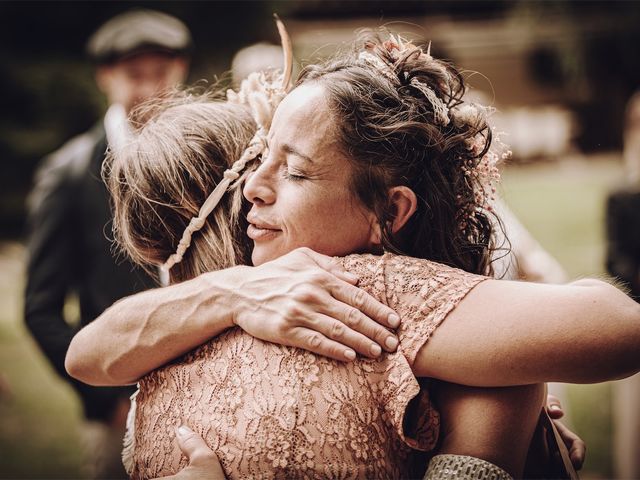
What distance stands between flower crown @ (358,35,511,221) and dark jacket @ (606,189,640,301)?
247 centimetres

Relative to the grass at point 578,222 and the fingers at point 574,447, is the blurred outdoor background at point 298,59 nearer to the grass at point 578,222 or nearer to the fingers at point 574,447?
the grass at point 578,222

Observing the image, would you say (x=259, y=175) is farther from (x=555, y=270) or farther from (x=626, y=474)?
(x=626, y=474)

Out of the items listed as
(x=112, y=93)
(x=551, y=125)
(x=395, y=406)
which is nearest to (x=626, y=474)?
(x=395, y=406)

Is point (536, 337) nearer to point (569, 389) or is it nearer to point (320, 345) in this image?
point (320, 345)

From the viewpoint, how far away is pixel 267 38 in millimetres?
10789

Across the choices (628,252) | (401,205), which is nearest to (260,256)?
(401,205)

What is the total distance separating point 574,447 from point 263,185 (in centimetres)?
130

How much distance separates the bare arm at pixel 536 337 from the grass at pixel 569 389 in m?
1.10

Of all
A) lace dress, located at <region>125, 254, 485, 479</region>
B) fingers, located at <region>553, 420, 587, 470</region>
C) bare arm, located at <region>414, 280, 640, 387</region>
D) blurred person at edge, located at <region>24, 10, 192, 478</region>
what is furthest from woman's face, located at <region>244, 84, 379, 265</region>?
blurred person at edge, located at <region>24, 10, 192, 478</region>

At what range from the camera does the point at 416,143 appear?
204cm

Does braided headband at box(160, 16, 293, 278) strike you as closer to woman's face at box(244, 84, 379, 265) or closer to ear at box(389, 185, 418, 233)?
woman's face at box(244, 84, 379, 265)

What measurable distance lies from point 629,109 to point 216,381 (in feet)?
16.1

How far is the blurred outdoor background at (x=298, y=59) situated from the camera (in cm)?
788

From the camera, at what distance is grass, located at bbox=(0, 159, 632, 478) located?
7027 millimetres
